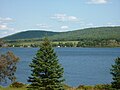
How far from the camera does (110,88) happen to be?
1695 inches

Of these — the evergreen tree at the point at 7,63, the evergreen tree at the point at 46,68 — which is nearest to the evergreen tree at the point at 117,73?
the evergreen tree at the point at 46,68

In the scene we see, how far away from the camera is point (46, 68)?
33.9 metres

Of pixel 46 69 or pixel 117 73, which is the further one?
pixel 117 73

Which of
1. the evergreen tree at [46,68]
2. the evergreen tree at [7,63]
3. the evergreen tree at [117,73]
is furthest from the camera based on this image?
the evergreen tree at [7,63]

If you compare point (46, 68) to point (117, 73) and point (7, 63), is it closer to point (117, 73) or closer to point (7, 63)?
point (117, 73)

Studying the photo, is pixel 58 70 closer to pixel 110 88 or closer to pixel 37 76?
A: pixel 37 76

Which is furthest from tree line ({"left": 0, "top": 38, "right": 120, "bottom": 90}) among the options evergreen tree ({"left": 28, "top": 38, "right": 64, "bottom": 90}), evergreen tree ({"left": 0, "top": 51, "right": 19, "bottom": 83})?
evergreen tree ({"left": 0, "top": 51, "right": 19, "bottom": 83})

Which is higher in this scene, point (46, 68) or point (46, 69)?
point (46, 68)

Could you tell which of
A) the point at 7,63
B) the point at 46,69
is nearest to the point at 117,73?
the point at 46,69

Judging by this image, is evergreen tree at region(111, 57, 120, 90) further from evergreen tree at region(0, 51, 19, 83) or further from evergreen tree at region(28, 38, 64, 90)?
evergreen tree at region(0, 51, 19, 83)

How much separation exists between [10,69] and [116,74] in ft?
68.3

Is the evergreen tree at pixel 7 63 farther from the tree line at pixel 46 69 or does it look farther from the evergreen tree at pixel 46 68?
the evergreen tree at pixel 46 68

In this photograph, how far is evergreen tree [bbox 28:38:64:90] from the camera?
3394 centimetres

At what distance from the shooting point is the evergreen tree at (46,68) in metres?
33.9
